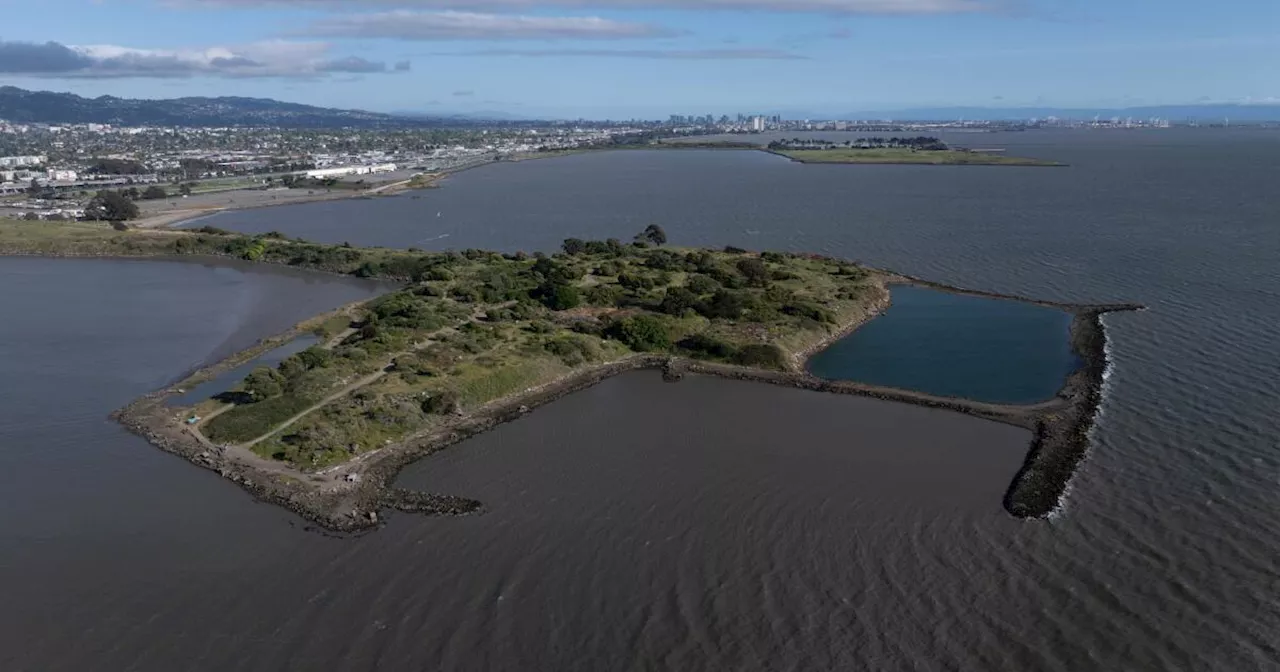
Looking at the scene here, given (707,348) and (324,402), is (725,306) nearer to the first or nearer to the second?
(707,348)

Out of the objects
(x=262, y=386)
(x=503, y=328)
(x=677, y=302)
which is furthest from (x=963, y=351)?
(x=262, y=386)

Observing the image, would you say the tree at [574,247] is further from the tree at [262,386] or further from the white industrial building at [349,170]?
the white industrial building at [349,170]

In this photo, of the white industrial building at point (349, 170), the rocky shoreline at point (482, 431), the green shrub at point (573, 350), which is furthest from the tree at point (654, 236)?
the white industrial building at point (349, 170)

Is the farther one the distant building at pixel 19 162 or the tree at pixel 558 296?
the distant building at pixel 19 162

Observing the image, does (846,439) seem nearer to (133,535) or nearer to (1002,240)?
(133,535)

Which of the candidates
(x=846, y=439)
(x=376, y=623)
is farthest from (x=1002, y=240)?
(x=376, y=623)

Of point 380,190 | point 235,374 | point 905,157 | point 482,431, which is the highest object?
point 905,157
